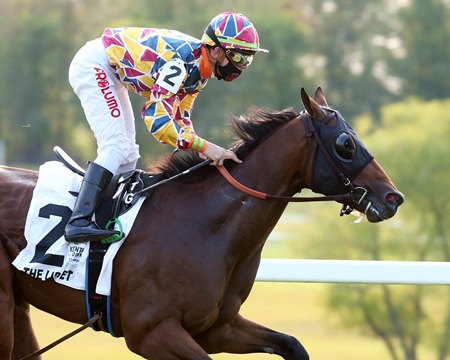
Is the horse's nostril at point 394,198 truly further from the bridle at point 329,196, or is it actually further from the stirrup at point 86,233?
the stirrup at point 86,233

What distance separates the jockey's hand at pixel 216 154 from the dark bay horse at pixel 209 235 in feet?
0.32

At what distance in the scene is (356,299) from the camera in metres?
14.1

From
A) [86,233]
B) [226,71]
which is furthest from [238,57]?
[86,233]

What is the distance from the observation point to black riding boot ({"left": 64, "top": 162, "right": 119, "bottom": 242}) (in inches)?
169

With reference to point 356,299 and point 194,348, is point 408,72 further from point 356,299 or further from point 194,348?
point 194,348

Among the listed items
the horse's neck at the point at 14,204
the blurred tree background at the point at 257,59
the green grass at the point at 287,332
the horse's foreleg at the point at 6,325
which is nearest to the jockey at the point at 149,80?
the horse's neck at the point at 14,204

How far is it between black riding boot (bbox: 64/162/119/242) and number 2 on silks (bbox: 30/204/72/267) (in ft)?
0.30

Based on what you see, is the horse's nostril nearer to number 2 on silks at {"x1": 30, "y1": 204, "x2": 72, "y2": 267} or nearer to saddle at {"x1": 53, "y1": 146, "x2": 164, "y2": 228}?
saddle at {"x1": 53, "y1": 146, "x2": 164, "y2": 228}

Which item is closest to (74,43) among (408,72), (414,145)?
(408,72)

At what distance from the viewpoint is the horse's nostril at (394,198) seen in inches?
169

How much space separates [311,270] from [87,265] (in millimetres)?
1410

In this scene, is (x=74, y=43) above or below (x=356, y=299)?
below

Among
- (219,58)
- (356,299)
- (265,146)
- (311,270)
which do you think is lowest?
(356,299)

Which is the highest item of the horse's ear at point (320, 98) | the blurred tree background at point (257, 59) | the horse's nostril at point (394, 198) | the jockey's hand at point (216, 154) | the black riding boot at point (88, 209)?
the horse's ear at point (320, 98)
